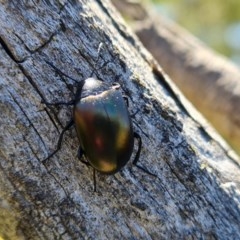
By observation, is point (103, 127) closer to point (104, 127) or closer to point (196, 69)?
point (104, 127)

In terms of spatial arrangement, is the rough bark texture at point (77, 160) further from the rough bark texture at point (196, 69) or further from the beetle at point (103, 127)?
the rough bark texture at point (196, 69)

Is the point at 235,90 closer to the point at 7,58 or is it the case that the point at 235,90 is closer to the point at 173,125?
the point at 173,125

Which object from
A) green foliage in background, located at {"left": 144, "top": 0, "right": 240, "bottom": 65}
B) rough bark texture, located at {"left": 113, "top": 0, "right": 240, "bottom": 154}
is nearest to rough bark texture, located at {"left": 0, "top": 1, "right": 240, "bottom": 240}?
rough bark texture, located at {"left": 113, "top": 0, "right": 240, "bottom": 154}

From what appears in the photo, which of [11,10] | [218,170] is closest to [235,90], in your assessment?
[218,170]

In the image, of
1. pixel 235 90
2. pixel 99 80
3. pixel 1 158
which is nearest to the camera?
pixel 1 158

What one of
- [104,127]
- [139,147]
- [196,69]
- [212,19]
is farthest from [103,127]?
[212,19]

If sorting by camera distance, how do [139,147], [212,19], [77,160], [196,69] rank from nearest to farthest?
[77,160]
[139,147]
[196,69]
[212,19]

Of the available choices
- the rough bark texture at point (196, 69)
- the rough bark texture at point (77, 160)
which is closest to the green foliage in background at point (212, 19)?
the rough bark texture at point (196, 69)
